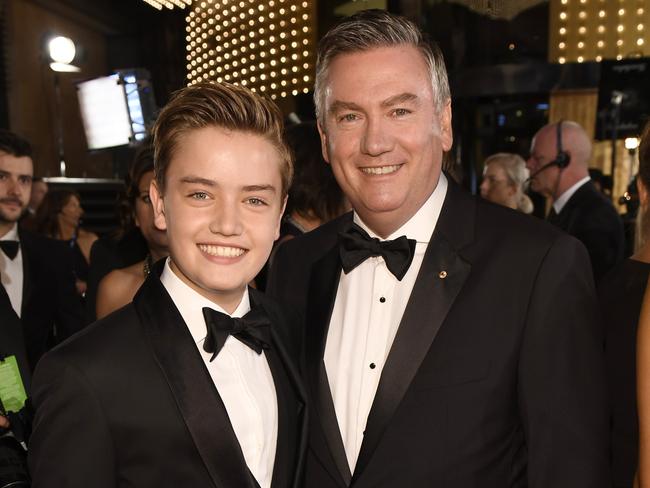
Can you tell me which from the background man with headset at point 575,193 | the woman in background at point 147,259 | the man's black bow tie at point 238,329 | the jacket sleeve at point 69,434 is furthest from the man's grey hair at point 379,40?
the background man with headset at point 575,193

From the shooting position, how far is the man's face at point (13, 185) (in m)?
3.66

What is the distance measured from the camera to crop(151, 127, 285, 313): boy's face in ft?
4.56

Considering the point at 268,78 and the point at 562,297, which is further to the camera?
the point at 268,78

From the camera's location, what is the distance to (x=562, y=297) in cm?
144

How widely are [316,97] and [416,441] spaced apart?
33.1 inches

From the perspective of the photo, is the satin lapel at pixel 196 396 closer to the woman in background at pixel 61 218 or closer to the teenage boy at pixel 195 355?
the teenage boy at pixel 195 355

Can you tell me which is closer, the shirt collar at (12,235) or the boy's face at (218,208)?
the boy's face at (218,208)

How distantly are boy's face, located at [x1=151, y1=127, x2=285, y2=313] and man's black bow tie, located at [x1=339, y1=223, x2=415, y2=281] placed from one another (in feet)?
0.87

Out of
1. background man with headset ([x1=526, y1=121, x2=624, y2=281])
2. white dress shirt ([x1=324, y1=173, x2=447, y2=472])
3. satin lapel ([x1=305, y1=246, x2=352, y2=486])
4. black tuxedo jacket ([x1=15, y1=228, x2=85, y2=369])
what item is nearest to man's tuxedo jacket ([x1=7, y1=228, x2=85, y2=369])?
black tuxedo jacket ([x1=15, y1=228, x2=85, y2=369])

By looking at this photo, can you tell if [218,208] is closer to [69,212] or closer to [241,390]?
[241,390]

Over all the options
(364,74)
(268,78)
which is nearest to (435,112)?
(364,74)

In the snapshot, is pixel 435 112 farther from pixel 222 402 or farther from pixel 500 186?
pixel 500 186

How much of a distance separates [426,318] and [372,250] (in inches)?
8.4

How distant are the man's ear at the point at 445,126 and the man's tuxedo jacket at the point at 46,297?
2.33m
